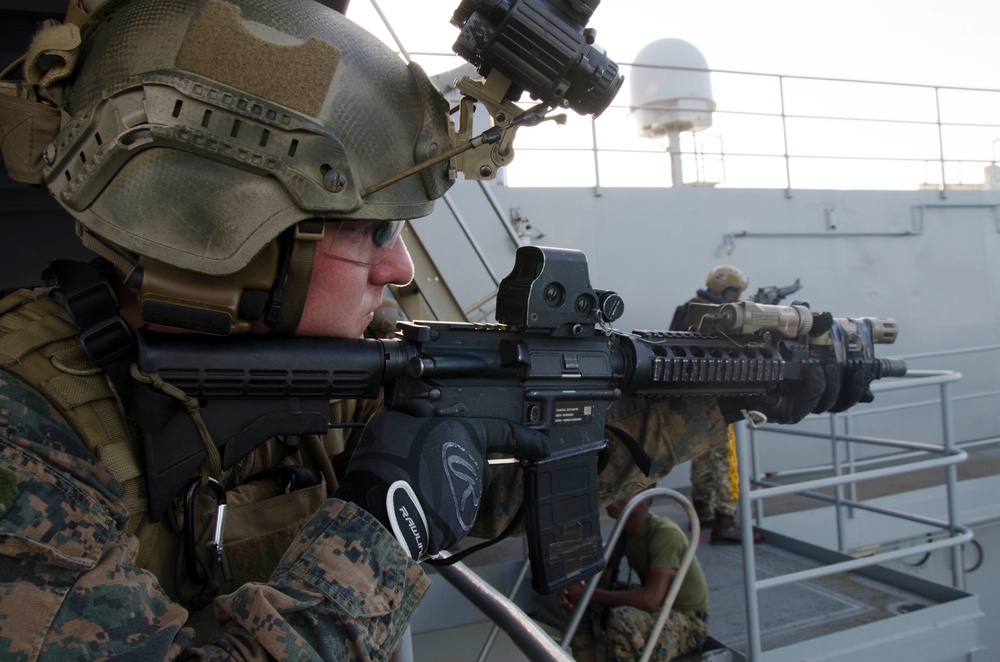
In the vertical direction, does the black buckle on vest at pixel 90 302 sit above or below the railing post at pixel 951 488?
above

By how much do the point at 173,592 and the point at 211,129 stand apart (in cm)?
86

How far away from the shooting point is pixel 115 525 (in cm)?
109

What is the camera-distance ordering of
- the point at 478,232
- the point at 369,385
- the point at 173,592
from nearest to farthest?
1. the point at 173,592
2. the point at 369,385
3. the point at 478,232

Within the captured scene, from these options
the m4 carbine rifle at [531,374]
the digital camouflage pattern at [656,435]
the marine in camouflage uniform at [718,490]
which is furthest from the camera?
the marine in camouflage uniform at [718,490]

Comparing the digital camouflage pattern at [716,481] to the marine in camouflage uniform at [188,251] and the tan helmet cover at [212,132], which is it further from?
the tan helmet cover at [212,132]

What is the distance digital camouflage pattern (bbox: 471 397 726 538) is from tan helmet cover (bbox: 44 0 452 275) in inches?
44.4

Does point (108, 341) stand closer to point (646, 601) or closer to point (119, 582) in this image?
point (119, 582)

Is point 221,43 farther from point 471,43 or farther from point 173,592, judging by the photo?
point 173,592

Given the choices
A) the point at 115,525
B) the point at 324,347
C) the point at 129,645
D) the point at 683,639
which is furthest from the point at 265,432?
the point at 683,639

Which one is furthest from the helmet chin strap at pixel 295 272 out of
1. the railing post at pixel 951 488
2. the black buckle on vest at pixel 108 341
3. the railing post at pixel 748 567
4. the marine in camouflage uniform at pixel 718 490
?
the marine in camouflage uniform at pixel 718 490

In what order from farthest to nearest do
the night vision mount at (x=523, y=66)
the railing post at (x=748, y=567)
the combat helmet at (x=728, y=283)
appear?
the combat helmet at (x=728, y=283), the railing post at (x=748, y=567), the night vision mount at (x=523, y=66)

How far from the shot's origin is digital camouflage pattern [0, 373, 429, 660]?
36.1 inches

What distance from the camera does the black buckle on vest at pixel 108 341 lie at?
46.7 inches

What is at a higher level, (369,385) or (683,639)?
(369,385)
